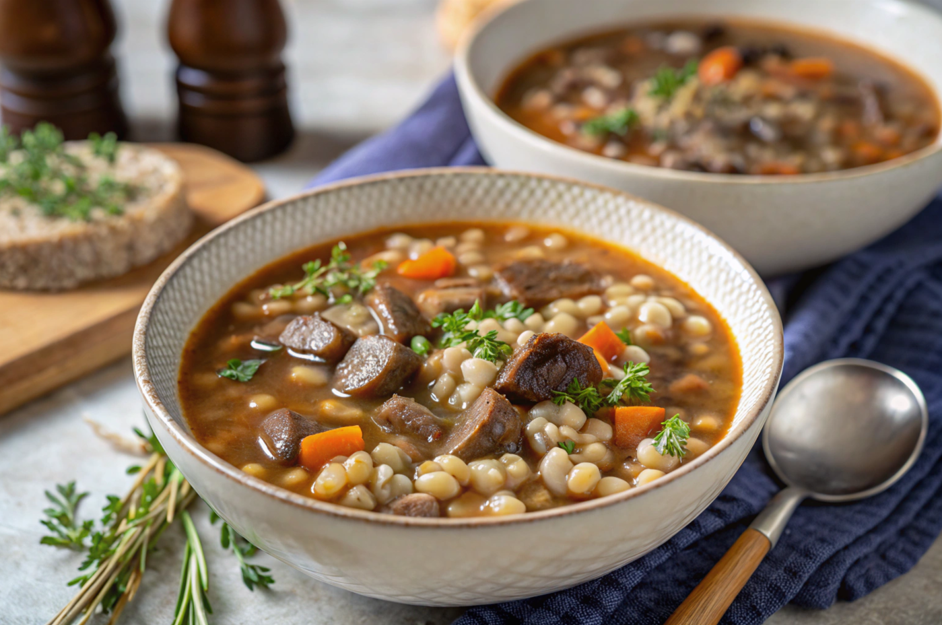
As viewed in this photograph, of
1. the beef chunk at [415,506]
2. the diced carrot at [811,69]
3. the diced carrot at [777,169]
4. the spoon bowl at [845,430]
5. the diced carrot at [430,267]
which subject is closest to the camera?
the beef chunk at [415,506]

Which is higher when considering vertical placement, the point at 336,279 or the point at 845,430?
the point at 336,279

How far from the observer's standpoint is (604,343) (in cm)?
266

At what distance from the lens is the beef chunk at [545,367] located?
2.38 meters

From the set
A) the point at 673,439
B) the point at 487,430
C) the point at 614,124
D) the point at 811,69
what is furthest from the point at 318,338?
the point at 811,69

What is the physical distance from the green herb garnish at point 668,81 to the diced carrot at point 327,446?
260cm

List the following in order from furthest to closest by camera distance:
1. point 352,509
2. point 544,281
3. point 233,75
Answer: point 233,75, point 544,281, point 352,509

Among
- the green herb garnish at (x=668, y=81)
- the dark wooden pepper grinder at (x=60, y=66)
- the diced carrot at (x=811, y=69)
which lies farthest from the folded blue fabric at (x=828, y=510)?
the dark wooden pepper grinder at (x=60, y=66)

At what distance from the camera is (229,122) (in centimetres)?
474

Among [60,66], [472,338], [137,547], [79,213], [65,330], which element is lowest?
[65,330]

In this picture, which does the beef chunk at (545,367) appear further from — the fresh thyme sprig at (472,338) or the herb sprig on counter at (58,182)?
the herb sprig on counter at (58,182)

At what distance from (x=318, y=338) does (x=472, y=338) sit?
455 mm

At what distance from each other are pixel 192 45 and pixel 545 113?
5.89ft

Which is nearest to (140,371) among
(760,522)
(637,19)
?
(760,522)

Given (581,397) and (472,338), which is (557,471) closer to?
(581,397)
